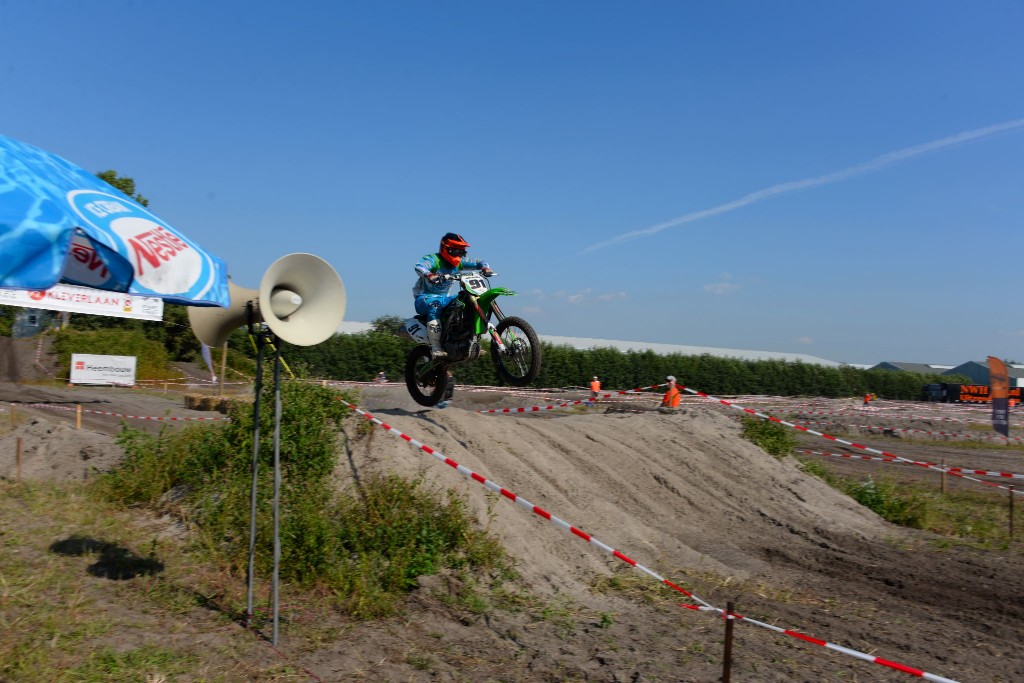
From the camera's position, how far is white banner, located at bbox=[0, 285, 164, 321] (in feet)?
35.1

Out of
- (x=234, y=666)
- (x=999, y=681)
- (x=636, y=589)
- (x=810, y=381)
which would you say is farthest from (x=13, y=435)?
Result: (x=810, y=381)

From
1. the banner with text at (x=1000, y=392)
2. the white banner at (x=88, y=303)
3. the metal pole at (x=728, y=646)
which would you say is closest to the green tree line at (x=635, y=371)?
the white banner at (x=88, y=303)

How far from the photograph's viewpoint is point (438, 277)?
966 centimetres

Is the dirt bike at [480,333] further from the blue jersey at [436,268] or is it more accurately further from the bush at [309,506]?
the bush at [309,506]

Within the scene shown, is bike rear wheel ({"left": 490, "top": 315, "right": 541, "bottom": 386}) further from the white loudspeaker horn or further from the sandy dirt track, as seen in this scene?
the white loudspeaker horn

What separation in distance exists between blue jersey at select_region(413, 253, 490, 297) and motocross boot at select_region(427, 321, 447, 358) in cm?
43

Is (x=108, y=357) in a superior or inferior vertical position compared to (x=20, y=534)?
superior

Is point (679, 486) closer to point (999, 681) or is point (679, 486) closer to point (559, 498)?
point (559, 498)

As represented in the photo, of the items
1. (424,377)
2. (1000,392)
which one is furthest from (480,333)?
(1000,392)

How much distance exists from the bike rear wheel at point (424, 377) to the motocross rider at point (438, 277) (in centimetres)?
39

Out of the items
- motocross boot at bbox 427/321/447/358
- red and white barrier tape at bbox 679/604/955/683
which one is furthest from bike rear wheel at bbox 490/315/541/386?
red and white barrier tape at bbox 679/604/955/683

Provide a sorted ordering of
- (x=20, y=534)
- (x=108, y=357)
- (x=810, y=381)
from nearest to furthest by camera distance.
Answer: (x=20, y=534) < (x=108, y=357) < (x=810, y=381)

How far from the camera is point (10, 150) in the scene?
4551 millimetres

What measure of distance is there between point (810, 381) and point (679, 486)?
4690 cm
